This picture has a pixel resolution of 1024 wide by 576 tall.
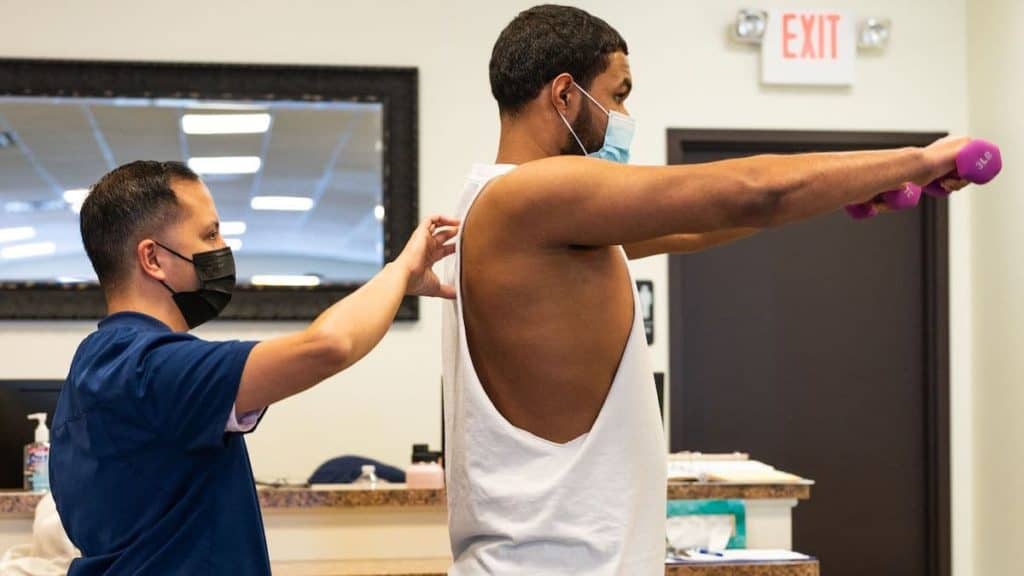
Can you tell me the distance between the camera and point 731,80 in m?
4.95

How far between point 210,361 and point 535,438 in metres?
0.38

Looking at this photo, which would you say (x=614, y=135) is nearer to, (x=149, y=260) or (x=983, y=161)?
(x=983, y=161)

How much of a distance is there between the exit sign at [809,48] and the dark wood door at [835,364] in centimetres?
23

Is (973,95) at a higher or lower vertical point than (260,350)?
higher

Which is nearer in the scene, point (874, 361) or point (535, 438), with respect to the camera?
point (535, 438)

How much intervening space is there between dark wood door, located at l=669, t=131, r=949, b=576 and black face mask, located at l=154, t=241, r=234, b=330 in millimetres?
3371

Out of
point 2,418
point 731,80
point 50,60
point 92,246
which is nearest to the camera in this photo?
point 92,246

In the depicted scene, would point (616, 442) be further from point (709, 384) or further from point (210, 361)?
point (709, 384)

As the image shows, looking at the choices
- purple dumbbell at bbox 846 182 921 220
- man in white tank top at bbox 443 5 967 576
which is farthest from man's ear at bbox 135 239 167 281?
purple dumbbell at bbox 846 182 921 220

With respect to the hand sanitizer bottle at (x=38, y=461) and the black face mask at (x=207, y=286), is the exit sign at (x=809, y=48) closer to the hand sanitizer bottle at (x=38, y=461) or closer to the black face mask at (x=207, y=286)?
the hand sanitizer bottle at (x=38, y=461)

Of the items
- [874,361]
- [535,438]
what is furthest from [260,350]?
[874,361]

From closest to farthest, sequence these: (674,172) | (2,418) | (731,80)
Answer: (674,172) → (2,418) → (731,80)

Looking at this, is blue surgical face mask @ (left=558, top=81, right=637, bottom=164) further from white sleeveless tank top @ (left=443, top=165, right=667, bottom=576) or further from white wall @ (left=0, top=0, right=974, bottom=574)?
white wall @ (left=0, top=0, right=974, bottom=574)

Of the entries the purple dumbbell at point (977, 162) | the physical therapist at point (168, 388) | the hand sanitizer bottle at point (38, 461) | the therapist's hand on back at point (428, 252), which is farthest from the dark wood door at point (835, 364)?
the purple dumbbell at point (977, 162)
